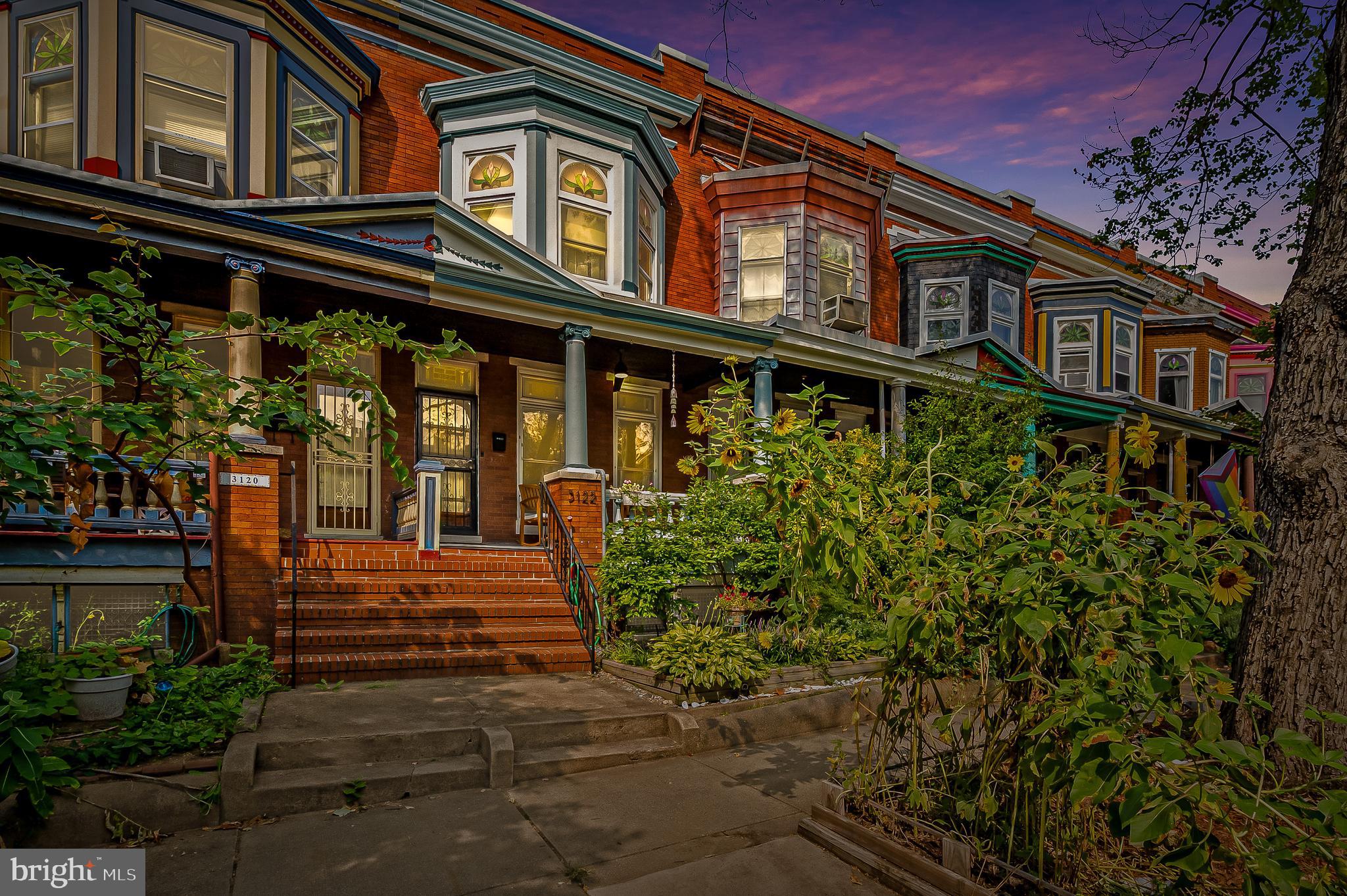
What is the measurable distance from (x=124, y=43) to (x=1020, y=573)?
10.5m

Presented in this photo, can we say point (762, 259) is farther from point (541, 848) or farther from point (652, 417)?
point (541, 848)

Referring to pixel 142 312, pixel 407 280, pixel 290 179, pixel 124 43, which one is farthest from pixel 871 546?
pixel 124 43

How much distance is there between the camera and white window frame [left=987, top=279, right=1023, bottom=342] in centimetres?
1534

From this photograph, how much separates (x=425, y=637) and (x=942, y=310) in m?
12.7

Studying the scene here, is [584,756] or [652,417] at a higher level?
[652,417]

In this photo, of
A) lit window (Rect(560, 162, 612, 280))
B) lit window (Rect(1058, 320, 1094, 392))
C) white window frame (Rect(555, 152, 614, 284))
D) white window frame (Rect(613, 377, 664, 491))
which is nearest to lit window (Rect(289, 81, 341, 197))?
white window frame (Rect(555, 152, 614, 284))

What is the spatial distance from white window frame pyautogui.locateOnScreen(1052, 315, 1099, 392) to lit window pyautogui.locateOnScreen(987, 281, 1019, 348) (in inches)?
92.8

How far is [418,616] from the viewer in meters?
7.34

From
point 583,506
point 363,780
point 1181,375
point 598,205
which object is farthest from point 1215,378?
point 363,780

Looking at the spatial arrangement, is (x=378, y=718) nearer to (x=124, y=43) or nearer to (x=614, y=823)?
(x=614, y=823)

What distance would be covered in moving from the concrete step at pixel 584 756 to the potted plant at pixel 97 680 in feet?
8.55

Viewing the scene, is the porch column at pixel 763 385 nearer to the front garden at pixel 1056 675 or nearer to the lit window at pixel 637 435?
the lit window at pixel 637 435

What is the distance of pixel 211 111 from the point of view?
862 centimetres

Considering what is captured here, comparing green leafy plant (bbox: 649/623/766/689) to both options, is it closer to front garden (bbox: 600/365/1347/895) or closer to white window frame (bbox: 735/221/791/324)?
front garden (bbox: 600/365/1347/895)
